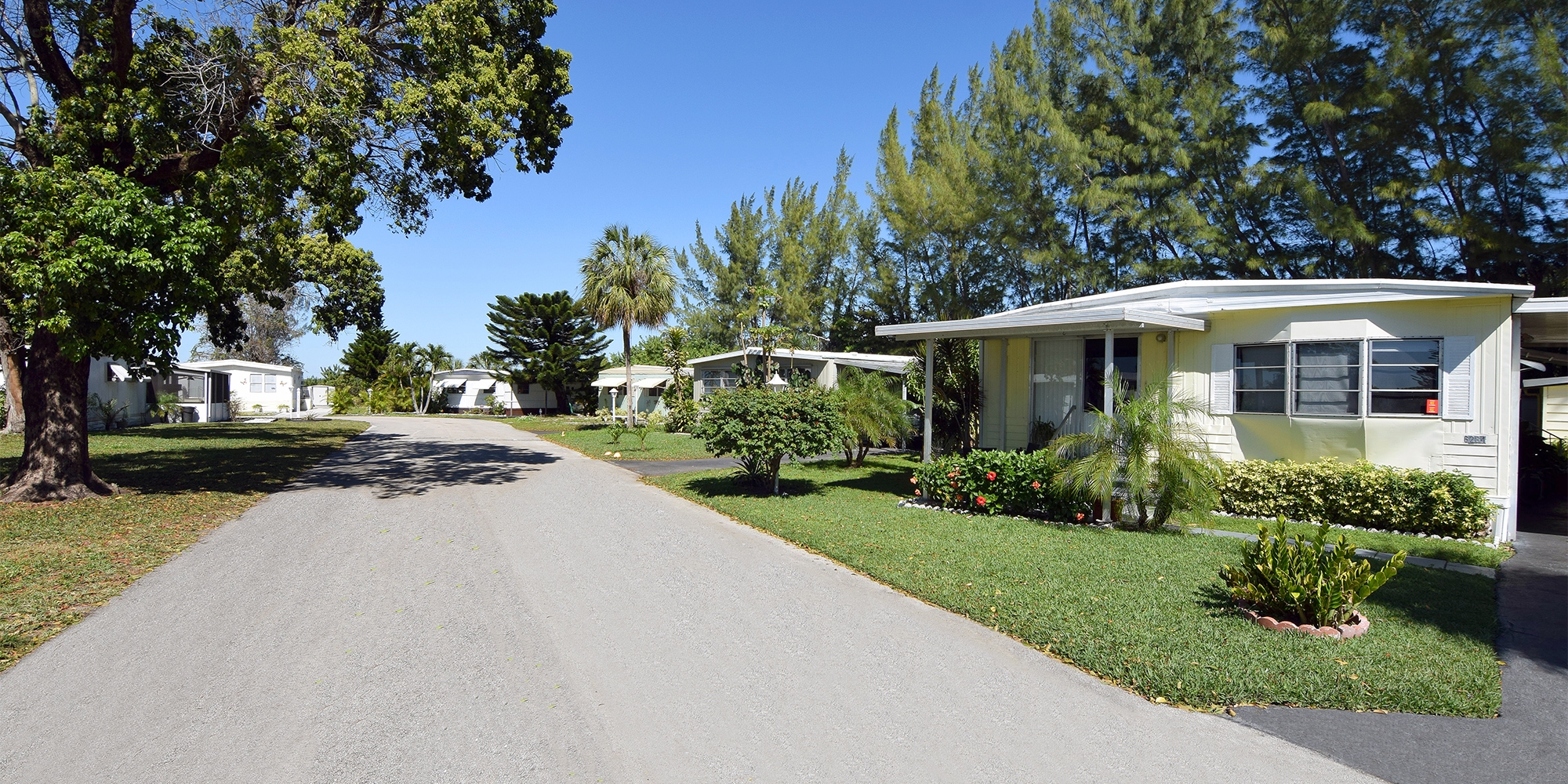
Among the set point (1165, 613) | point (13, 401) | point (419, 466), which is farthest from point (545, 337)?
point (1165, 613)

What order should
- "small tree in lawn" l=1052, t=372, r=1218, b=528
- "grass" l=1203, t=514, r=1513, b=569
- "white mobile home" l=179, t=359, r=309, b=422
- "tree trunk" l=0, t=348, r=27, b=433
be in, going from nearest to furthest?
1. "grass" l=1203, t=514, r=1513, b=569
2. "small tree in lawn" l=1052, t=372, r=1218, b=528
3. "tree trunk" l=0, t=348, r=27, b=433
4. "white mobile home" l=179, t=359, r=309, b=422

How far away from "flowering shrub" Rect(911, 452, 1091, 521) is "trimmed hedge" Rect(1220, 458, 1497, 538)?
7.20 ft

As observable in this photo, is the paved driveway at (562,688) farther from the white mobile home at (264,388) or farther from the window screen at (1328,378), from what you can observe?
the white mobile home at (264,388)

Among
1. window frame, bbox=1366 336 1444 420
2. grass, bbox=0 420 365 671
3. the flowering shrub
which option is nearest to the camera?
grass, bbox=0 420 365 671

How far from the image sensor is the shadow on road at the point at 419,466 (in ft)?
43.1

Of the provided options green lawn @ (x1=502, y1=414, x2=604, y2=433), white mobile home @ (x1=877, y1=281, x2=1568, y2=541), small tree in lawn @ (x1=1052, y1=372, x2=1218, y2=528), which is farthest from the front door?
green lawn @ (x1=502, y1=414, x2=604, y2=433)

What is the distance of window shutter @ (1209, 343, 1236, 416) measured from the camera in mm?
10375

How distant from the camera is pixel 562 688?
4344mm

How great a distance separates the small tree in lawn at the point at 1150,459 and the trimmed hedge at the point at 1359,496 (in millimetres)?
1609

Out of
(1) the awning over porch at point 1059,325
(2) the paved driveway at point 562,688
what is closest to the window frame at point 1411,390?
(1) the awning over porch at point 1059,325

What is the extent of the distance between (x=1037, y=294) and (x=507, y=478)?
18374 millimetres

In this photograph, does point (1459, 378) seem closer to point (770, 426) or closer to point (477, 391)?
point (770, 426)

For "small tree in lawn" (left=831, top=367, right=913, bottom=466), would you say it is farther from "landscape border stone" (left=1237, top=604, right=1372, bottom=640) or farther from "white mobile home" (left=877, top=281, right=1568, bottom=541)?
"landscape border stone" (left=1237, top=604, right=1372, bottom=640)

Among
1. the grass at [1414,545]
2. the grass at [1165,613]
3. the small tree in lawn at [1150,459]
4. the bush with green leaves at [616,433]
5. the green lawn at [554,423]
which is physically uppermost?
the small tree in lawn at [1150,459]
